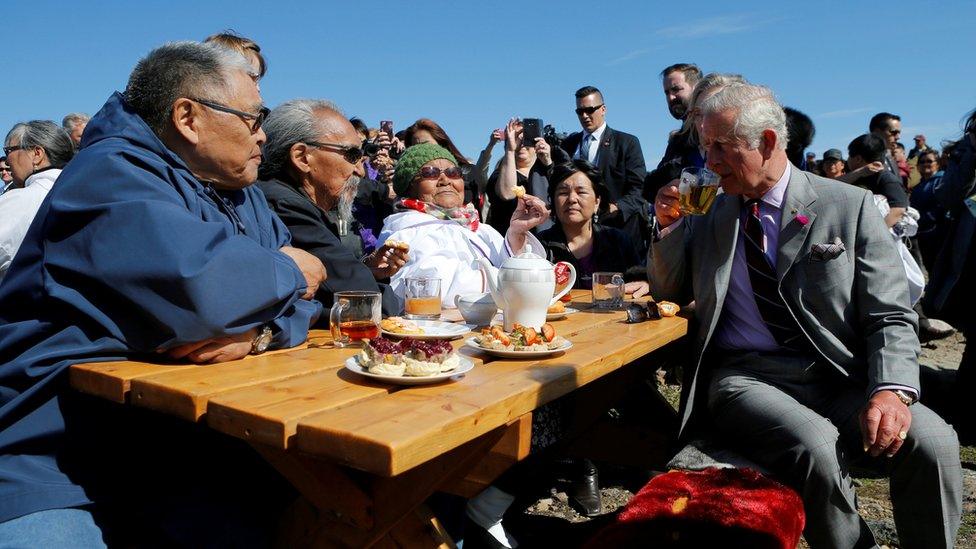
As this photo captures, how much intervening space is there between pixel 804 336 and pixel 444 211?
1.92m

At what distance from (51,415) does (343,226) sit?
1974 millimetres

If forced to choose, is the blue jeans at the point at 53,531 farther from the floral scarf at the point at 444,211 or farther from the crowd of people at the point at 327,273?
the floral scarf at the point at 444,211

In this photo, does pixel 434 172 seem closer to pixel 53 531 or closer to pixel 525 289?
pixel 525 289

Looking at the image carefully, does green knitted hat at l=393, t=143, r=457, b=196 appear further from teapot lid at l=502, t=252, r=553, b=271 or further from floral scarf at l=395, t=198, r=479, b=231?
teapot lid at l=502, t=252, r=553, b=271

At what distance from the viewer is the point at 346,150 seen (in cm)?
282

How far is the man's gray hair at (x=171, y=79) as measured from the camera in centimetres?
193

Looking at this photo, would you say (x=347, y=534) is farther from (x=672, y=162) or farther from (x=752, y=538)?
(x=672, y=162)

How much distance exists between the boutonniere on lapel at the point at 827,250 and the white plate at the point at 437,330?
1319 mm

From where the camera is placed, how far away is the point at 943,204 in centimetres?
513

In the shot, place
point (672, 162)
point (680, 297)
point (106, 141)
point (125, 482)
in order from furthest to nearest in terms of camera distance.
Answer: point (672, 162), point (680, 297), point (106, 141), point (125, 482)

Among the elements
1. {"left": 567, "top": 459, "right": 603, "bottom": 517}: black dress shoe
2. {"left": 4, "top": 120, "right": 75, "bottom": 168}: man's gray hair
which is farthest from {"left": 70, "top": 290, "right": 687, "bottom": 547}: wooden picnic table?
{"left": 4, "top": 120, "right": 75, "bottom": 168}: man's gray hair

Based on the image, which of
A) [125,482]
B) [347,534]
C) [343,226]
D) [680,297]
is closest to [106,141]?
[125,482]

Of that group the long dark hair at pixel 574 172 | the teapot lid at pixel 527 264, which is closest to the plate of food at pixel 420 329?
the teapot lid at pixel 527 264

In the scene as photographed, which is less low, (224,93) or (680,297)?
(224,93)
